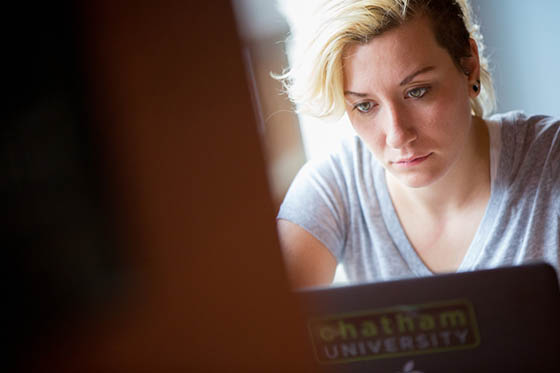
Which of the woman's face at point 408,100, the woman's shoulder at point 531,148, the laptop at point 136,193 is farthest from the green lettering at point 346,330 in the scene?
the woman's shoulder at point 531,148

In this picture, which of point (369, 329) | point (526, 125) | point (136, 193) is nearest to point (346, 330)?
point (369, 329)

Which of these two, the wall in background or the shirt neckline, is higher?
the wall in background

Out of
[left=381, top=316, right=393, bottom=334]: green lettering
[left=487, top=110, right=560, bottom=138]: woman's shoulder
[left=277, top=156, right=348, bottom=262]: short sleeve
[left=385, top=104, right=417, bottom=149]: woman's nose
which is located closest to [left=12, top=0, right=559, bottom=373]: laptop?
[left=381, top=316, right=393, bottom=334]: green lettering

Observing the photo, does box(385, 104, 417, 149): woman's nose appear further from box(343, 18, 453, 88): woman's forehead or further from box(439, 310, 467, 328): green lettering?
box(439, 310, 467, 328): green lettering

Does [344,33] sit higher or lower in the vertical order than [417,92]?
higher

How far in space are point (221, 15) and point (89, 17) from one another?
7cm

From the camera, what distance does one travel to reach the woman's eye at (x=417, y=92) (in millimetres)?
1043

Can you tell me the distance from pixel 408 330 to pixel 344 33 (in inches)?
27.4

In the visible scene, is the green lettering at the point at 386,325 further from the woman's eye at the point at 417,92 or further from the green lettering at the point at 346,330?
the woman's eye at the point at 417,92

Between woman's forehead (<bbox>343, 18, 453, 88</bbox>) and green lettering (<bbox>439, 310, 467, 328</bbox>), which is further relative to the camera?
woman's forehead (<bbox>343, 18, 453, 88</bbox>)

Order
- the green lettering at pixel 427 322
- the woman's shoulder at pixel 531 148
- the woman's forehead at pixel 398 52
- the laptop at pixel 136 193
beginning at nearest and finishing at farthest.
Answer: the laptop at pixel 136 193
the green lettering at pixel 427 322
the woman's forehead at pixel 398 52
the woman's shoulder at pixel 531 148

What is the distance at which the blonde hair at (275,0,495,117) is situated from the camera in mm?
1030

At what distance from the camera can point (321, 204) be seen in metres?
1.25

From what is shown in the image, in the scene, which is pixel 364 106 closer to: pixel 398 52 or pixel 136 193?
pixel 398 52
